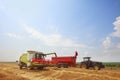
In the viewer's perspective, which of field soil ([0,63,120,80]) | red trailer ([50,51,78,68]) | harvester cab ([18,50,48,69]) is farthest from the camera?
red trailer ([50,51,78,68])

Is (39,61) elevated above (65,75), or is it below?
above

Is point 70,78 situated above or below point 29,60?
below

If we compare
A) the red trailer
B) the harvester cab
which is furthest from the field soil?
the red trailer

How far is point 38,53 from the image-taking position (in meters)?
30.0

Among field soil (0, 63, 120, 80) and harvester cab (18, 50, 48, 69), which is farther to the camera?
harvester cab (18, 50, 48, 69)

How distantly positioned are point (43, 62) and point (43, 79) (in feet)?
31.2

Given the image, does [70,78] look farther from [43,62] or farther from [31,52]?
[31,52]

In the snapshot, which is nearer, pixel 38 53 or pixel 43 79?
pixel 43 79

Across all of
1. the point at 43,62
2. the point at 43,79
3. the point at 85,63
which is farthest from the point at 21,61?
the point at 43,79

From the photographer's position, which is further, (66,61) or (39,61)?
(66,61)

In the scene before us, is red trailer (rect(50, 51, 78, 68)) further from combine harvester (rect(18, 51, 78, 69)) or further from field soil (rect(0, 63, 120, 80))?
field soil (rect(0, 63, 120, 80))

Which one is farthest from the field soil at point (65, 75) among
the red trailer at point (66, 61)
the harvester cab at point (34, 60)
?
the red trailer at point (66, 61)

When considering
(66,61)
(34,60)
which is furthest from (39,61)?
(66,61)

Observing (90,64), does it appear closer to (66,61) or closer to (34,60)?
(66,61)
